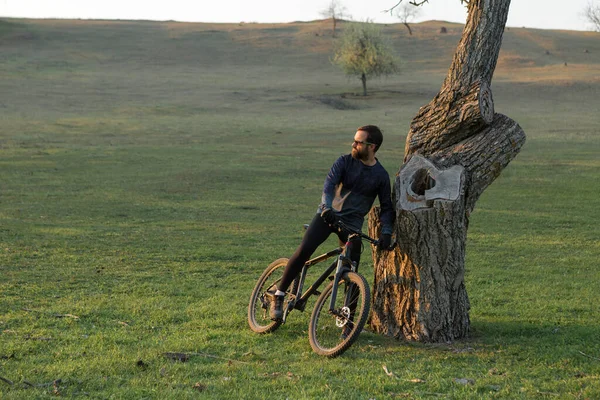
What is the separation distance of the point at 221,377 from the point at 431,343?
86.9 inches

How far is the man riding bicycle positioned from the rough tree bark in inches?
7.7

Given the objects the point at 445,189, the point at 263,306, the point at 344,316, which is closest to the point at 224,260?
the point at 263,306

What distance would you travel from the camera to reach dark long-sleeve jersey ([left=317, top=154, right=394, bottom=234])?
7219 mm

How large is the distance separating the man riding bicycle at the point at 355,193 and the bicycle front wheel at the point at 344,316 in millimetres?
364

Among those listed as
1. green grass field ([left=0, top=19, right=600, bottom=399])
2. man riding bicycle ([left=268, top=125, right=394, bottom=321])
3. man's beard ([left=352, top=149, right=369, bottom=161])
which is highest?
man's beard ([left=352, top=149, right=369, bottom=161])

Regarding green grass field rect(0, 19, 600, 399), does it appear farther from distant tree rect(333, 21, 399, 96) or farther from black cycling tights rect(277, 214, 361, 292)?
distant tree rect(333, 21, 399, 96)

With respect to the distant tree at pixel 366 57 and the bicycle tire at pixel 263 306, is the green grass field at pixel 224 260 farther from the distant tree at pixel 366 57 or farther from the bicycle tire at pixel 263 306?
the distant tree at pixel 366 57

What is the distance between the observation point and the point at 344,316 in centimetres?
705

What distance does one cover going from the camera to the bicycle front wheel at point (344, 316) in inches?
268

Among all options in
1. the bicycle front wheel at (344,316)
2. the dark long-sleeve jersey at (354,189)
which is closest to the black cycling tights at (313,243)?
the dark long-sleeve jersey at (354,189)

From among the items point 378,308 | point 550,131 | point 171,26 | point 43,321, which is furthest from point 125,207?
point 171,26

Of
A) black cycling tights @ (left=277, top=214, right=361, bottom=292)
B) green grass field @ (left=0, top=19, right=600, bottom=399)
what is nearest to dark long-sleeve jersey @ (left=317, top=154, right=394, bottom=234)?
black cycling tights @ (left=277, top=214, right=361, bottom=292)

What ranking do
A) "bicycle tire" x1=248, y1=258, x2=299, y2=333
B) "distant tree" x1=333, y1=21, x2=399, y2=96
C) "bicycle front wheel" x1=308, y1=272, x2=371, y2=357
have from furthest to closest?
"distant tree" x1=333, y1=21, x2=399, y2=96 < "bicycle tire" x1=248, y1=258, x2=299, y2=333 < "bicycle front wheel" x1=308, y1=272, x2=371, y2=357

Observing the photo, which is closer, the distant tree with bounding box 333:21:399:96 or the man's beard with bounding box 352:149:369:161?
the man's beard with bounding box 352:149:369:161
